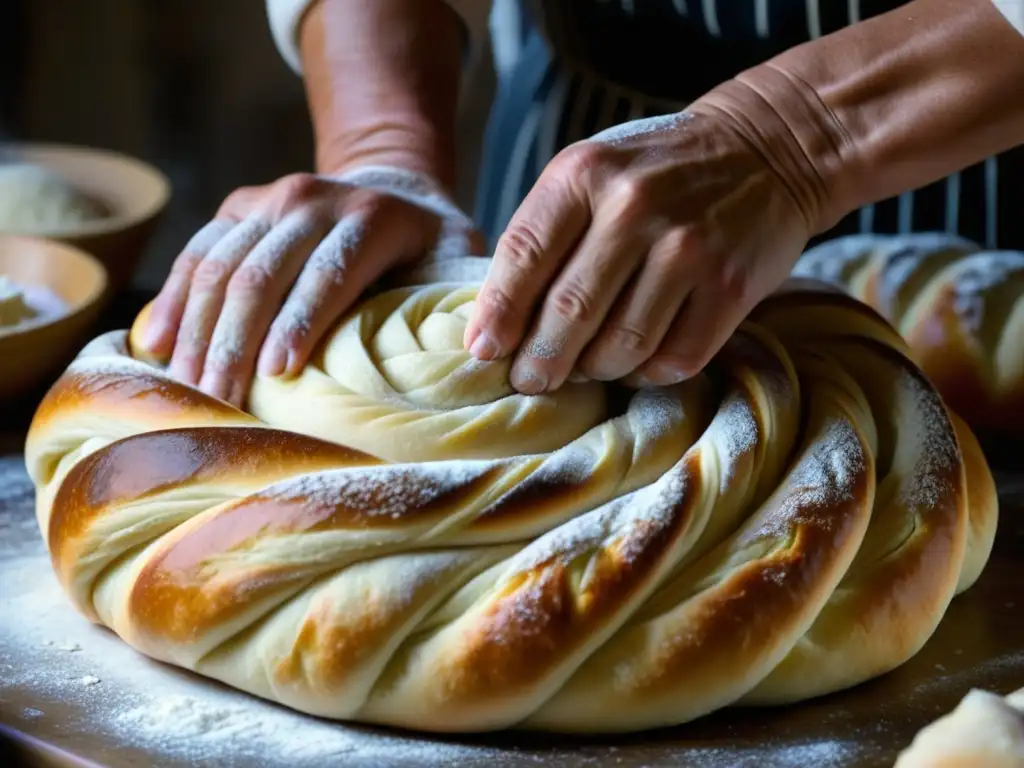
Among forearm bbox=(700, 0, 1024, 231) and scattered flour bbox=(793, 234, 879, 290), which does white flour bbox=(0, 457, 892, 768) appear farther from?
scattered flour bbox=(793, 234, 879, 290)

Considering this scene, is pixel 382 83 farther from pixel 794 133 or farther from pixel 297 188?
pixel 794 133

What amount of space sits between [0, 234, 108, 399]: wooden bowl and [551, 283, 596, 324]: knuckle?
0.80m

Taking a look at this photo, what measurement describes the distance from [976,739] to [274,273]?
0.74 metres

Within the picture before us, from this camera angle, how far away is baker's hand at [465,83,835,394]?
1.11 meters

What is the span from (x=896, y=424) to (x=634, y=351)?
0.97 ft

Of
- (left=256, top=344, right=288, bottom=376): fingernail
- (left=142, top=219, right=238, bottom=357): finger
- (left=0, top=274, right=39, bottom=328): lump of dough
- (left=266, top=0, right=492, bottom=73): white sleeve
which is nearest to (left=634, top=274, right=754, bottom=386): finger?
(left=256, top=344, right=288, bottom=376): fingernail

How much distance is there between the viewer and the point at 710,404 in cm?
120

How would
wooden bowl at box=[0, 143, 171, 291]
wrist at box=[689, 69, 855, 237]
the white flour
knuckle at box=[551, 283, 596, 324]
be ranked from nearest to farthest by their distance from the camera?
the white flour, knuckle at box=[551, 283, 596, 324], wrist at box=[689, 69, 855, 237], wooden bowl at box=[0, 143, 171, 291]

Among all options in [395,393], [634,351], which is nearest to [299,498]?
[395,393]

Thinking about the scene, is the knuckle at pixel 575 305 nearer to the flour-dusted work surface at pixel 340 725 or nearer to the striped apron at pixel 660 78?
the flour-dusted work surface at pixel 340 725

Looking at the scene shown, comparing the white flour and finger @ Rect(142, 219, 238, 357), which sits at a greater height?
finger @ Rect(142, 219, 238, 357)

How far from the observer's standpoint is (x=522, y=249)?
112 cm

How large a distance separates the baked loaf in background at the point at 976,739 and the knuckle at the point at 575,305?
45 cm

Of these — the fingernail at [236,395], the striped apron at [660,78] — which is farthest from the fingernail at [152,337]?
the striped apron at [660,78]
